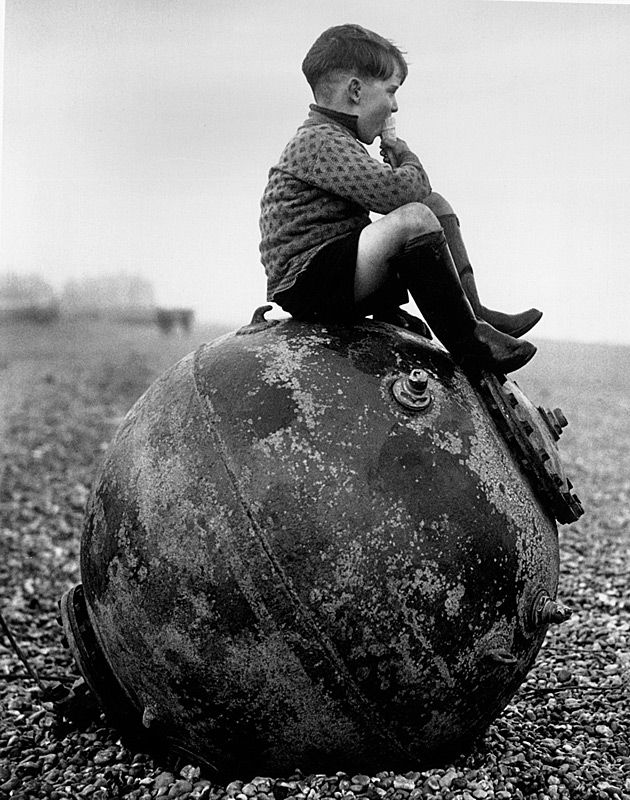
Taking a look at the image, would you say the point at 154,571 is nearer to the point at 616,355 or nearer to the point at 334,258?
the point at 334,258

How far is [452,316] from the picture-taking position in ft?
10.7

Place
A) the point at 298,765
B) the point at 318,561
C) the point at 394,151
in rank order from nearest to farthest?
the point at 318,561
the point at 298,765
the point at 394,151

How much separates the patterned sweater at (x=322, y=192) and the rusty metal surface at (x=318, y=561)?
14.5 inches

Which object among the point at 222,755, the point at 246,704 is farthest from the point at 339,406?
the point at 222,755

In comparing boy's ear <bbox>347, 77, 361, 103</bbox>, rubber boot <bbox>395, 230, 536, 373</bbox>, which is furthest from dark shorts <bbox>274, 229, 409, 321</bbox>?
boy's ear <bbox>347, 77, 361, 103</bbox>

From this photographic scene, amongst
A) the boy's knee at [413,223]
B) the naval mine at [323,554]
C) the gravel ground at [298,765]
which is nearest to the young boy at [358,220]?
the boy's knee at [413,223]

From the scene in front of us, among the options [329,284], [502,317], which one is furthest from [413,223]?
[502,317]

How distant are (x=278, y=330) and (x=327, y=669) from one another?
1251mm

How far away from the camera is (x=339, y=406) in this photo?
9.78 ft

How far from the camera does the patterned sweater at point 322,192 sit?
323 cm

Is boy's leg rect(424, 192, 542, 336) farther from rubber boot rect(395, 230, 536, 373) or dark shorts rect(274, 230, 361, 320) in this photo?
dark shorts rect(274, 230, 361, 320)

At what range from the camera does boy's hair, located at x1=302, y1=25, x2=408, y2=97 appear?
3.37 metres

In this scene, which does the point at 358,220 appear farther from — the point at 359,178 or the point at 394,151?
the point at 394,151

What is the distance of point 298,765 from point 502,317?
1.90 metres
